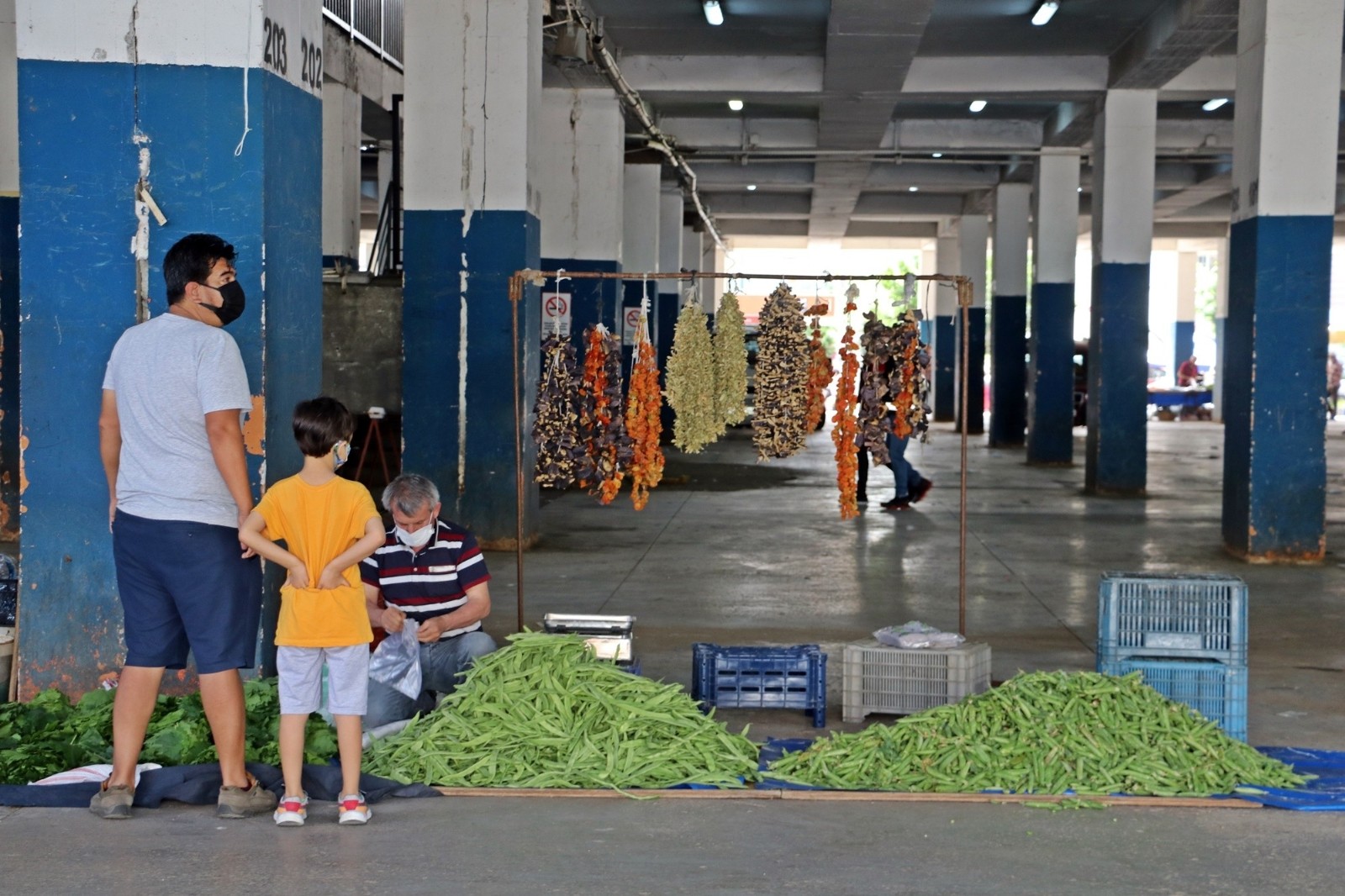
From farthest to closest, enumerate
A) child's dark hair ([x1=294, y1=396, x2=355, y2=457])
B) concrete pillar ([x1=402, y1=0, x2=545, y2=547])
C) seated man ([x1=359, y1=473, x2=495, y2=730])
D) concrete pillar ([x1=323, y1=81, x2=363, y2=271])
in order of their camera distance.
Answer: concrete pillar ([x1=323, y1=81, x2=363, y2=271]) → concrete pillar ([x1=402, y1=0, x2=545, y2=547]) → seated man ([x1=359, y1=473, x2=495, y2=730]) → child's dark hair ([x1=294, y1=396, x2=355, y2=457])

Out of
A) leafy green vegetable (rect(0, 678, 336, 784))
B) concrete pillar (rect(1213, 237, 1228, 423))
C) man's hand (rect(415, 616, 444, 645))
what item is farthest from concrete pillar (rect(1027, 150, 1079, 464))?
leafy green vegetable (rect(0, 678, 336, 784))

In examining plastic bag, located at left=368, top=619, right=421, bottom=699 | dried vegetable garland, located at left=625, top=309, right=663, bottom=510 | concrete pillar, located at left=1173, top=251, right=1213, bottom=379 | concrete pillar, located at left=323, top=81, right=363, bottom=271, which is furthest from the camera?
concrete pillar, located at left=1173, top=251, right=1213, bottom=379

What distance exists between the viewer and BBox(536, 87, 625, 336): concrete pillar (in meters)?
17.5

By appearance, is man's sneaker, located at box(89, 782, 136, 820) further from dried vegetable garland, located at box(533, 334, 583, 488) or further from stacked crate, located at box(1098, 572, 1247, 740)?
stacked crate, located at box(1098, 572, 1247, 740)

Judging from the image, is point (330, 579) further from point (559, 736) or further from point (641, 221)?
point (641, 221)

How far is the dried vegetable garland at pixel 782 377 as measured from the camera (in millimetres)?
8359

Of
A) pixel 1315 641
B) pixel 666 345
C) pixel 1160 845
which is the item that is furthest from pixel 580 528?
pixel 666 345

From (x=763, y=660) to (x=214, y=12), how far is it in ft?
11.4

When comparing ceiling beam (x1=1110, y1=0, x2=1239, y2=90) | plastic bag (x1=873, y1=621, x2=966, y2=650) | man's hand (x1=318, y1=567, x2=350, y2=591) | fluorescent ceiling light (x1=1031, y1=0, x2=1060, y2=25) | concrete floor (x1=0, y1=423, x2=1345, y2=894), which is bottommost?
concrete floor (x1=0, y1=423, x2=1345, y2=894)

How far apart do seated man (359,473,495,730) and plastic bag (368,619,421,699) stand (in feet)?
0.26

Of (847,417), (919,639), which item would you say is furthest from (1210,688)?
(847,417)

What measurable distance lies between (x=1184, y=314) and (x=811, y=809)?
40586mm

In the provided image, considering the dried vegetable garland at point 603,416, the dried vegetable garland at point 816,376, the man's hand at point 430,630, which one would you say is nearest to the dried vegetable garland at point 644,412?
the dried vegetable garland at point 603,416

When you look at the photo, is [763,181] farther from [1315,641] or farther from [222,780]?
[222,780]
